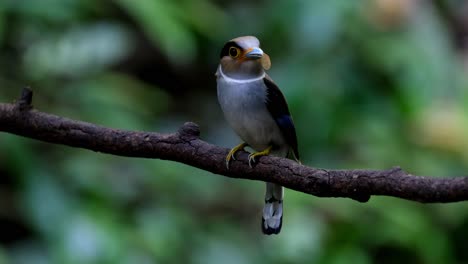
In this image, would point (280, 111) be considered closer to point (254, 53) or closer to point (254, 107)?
point (254, 107)

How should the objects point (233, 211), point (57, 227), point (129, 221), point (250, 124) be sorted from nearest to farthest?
point (250, 124), point (57, 227), point (129, 221), point (233, 211)

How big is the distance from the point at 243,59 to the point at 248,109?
1.10ft

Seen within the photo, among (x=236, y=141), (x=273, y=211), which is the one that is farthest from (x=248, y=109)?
(x=236, y=141)

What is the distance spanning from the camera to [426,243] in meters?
4.07

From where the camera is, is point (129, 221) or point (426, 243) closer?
point (129, 221)

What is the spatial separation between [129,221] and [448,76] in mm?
1636

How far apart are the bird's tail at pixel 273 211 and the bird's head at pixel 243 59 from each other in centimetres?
58

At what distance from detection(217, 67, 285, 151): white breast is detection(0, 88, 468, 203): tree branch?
0.76 feet

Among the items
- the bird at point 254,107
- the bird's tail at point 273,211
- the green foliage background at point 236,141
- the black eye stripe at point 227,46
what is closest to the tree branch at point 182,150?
the bird at point 254,107

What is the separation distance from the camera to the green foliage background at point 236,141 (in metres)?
3.59

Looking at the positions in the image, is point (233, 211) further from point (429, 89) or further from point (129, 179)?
point (429, 89)

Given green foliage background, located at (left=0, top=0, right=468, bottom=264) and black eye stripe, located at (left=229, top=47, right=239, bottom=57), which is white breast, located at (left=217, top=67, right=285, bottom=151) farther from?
green foliage background, located at (left=0, top=0, right=468, bottom=264)

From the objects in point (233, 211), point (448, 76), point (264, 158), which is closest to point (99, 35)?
point (233, 211)

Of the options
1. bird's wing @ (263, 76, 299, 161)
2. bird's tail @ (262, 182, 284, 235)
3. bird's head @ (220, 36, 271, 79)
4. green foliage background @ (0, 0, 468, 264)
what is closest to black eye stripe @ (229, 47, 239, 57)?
bird's head @ (220, 36, 271, 79)
